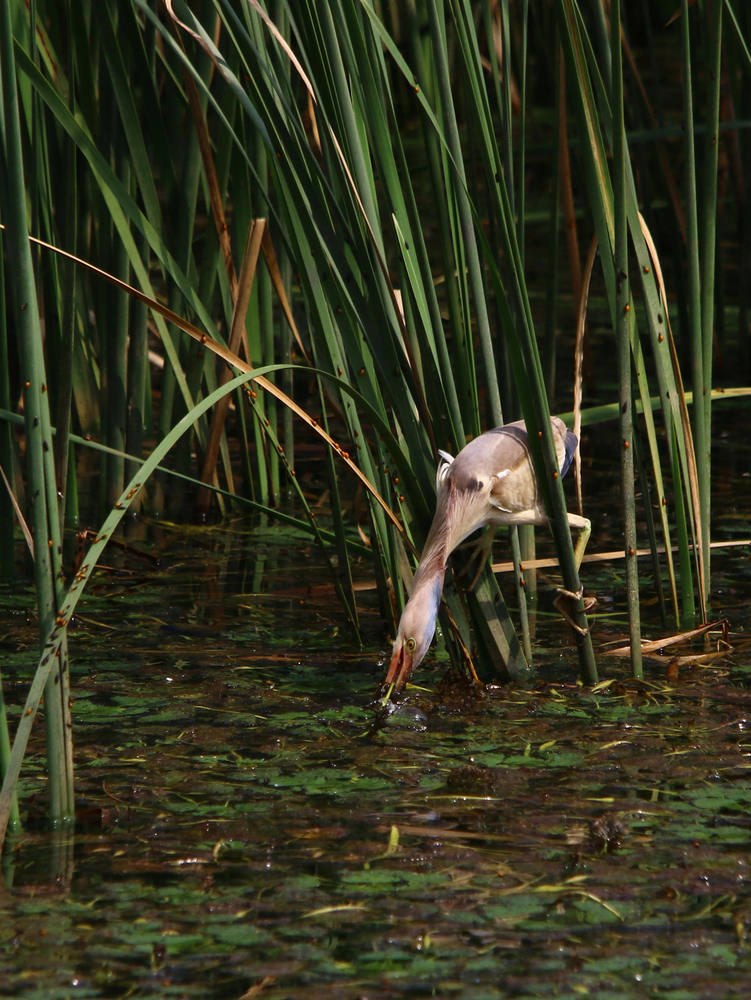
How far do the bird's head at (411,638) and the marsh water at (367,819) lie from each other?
0.19 metres

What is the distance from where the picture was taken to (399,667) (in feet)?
8.91

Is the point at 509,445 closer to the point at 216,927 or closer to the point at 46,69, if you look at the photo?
the point at 216,927

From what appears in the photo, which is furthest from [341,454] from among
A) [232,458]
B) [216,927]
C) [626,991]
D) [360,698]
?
[232,458]

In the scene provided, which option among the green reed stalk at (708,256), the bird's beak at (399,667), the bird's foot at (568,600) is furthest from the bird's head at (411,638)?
the green reed stalk at (708,256)

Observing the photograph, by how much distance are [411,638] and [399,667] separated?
6 cm

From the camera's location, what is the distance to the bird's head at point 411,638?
8.84ft

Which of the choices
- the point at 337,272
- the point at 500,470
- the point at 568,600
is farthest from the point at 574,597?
the point at 337,272

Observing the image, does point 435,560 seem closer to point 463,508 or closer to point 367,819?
point 463,508

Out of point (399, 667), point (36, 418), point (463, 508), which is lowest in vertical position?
point (399, 667)

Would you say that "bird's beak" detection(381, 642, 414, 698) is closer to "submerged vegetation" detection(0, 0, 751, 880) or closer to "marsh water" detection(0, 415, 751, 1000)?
"marsh water" detection(0, 415, 751, 1000)

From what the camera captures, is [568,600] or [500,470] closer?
[500,470]

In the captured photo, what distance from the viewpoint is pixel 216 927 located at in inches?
83.6

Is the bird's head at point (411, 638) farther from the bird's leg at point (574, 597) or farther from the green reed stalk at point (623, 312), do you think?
the green reed stalk at point (623, 312)

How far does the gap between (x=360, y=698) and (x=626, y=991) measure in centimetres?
127
